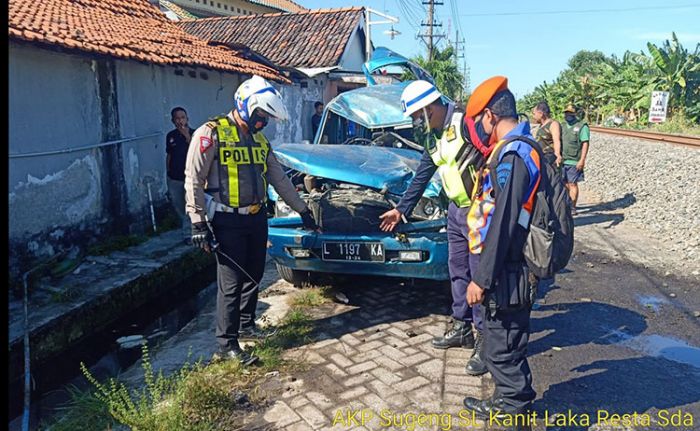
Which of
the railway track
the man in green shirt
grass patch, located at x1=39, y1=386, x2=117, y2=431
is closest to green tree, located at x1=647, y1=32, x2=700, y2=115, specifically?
the railway track

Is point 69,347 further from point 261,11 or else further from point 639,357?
point 261,11

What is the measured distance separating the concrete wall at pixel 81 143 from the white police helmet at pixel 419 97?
4061 millimetres

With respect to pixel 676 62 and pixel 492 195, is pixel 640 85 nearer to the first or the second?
pixel 676 62

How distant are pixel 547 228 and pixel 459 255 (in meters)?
1.20

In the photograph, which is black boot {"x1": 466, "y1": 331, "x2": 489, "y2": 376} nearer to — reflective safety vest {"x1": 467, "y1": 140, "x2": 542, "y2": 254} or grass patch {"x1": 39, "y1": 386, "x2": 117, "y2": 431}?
reflective safety vest {"x1": 467, "y1": 140, "x2": 542, "y2": 254}

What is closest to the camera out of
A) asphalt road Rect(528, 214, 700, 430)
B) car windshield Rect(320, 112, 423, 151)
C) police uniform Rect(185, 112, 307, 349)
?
asphalt road Rect(528, 214, 700, 430)

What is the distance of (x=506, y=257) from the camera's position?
2543mm

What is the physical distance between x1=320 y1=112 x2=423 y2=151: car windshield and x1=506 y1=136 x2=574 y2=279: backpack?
3512 mm

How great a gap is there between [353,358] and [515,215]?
6.08 feet

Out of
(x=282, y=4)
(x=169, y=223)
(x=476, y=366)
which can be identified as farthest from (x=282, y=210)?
(x=282, y=4)

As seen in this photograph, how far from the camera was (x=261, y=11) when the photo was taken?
28594mm

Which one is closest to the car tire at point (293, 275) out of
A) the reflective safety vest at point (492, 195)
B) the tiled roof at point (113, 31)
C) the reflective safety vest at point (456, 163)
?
the reflective safety vest at point (456, 163)

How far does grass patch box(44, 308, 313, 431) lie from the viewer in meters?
2.79

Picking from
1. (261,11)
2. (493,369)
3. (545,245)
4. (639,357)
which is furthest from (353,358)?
(261,11)
